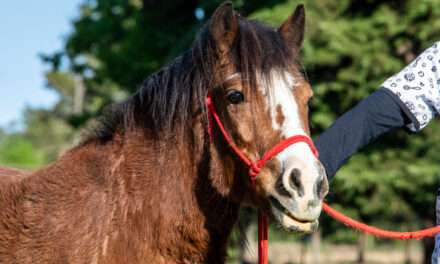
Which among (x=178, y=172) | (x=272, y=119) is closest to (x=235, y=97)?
(x=272, y=119)

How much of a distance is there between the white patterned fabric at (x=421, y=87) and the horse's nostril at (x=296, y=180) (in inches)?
31.5

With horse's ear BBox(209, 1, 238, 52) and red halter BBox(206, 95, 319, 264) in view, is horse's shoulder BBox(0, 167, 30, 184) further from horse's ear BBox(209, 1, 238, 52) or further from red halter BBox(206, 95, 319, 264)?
horse's ear BBox(209, 1, 238, 52)

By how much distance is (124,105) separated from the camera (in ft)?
11.6

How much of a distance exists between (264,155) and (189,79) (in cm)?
68

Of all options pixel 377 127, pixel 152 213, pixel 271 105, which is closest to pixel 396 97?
pixel 377 127

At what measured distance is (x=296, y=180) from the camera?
271cm

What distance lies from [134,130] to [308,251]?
2066 centimetres

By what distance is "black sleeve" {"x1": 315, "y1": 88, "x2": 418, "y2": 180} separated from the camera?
10.1 feet

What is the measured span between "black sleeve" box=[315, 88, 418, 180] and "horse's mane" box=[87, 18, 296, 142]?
16.6 inches

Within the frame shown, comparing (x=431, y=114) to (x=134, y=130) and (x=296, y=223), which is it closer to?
(x=296, y=223)

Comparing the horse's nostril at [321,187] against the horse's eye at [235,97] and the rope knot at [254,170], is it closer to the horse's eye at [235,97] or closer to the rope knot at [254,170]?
the rope knot at [254,170]

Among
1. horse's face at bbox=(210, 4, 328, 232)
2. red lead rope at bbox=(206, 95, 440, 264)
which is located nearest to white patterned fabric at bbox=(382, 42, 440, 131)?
horse's face at bbox=(210, 4, 328, 232)

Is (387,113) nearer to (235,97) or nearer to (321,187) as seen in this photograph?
(321,187)

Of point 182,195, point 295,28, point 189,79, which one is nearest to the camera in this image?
point 182,195
